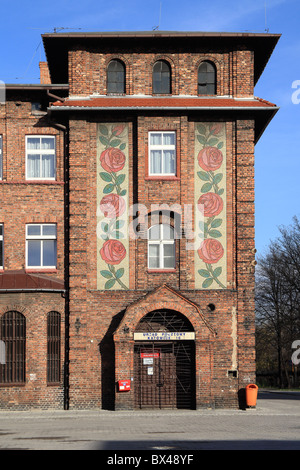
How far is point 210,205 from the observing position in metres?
28.4

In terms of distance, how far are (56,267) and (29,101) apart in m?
6.64

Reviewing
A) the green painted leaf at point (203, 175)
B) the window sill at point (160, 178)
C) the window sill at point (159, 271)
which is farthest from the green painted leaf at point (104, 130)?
the window sill at point (159, 271)

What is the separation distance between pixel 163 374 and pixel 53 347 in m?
4.26

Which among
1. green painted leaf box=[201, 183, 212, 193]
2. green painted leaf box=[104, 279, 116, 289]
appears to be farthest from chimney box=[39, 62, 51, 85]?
green painted leaf box=[104, 279, 116, 289]

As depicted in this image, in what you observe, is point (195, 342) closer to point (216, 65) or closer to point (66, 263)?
point (66, 263)

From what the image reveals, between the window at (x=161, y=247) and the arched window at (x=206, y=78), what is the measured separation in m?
5.75

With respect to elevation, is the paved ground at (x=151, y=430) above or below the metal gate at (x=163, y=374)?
below

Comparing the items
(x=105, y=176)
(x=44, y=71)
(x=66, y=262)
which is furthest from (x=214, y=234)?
(x=44, y=71)

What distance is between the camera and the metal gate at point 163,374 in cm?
2761

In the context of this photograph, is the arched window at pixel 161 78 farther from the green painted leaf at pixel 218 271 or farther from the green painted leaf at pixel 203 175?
the green painted leaf at pixel 218 271

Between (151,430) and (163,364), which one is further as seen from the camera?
(163,364)
